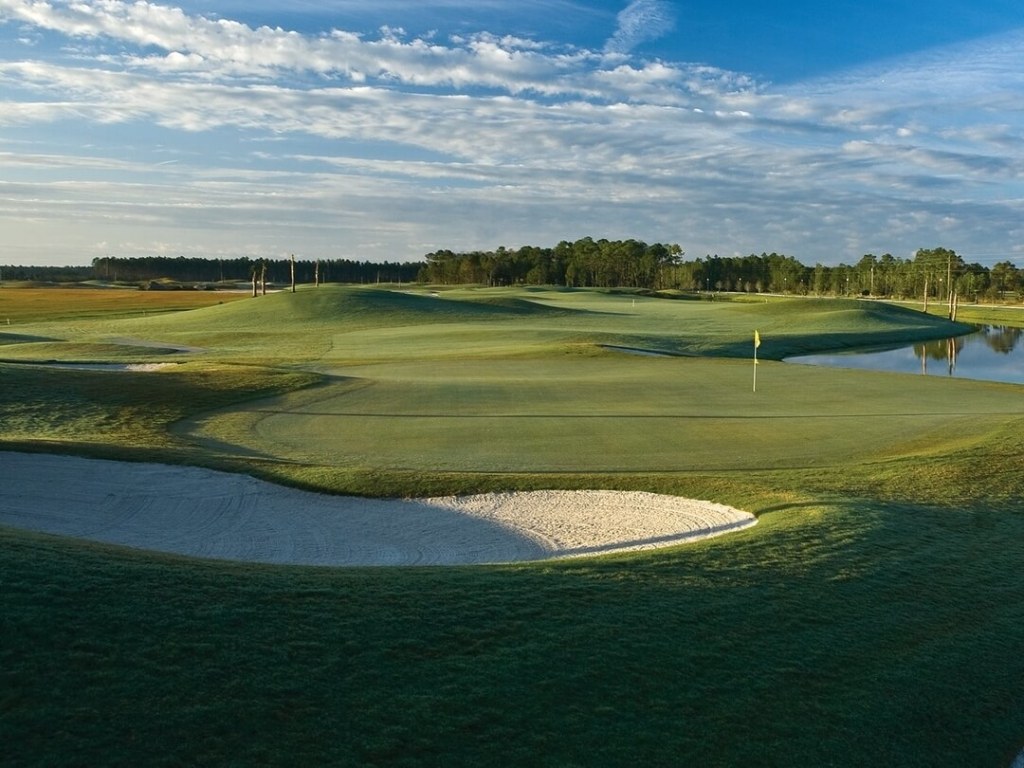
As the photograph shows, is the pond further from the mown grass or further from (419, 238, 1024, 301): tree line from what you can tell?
(419, 238, 1024, 301): tree line

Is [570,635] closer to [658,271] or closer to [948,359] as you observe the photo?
[948,359]

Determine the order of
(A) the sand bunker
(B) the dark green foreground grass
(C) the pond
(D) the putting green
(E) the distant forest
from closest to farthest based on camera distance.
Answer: (B) the dark green foreground grass < (A) the sand bunker < (D) the putting green < (C) the pond < (E) the distant forest

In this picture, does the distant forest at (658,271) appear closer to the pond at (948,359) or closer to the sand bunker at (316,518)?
the pond at (948,359)

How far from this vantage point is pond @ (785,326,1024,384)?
48.0m

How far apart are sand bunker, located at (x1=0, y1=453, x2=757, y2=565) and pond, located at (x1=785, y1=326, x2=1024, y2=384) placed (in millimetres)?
33035

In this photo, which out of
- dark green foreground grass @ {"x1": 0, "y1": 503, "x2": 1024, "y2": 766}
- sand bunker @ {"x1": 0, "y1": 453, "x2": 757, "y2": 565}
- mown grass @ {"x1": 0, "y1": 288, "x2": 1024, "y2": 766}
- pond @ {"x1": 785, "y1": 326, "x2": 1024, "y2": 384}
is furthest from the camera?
pond @ {"x1": 785, "y1": 326, "x2": 1024, "y2": 384}

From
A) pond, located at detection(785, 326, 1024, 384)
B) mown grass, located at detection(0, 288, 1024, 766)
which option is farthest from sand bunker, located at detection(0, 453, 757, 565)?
pond, located at detection(785, 326, 1024, 384)

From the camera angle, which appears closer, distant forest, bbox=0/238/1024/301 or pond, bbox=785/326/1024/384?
pond, bbox=785/326/1024/384

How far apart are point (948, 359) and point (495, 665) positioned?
180 ft

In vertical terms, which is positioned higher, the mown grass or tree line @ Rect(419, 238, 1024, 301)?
tree line @ Rect(419, 238, 1024, 301)

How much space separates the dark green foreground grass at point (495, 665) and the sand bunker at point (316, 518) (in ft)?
8.19

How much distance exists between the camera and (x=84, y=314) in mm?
79938

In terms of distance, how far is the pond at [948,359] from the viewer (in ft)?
157

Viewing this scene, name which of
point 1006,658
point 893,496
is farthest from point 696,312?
point 1006,658
